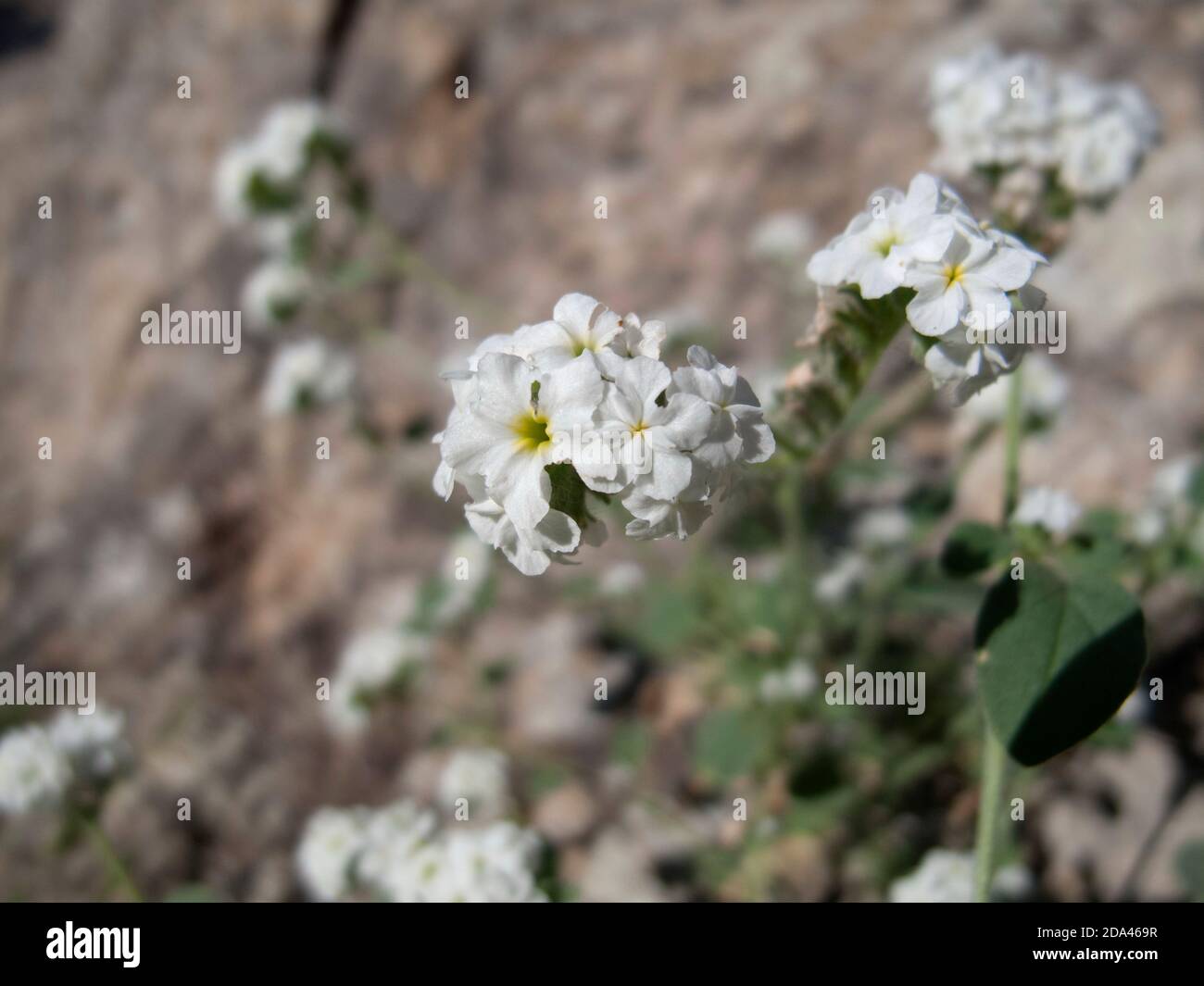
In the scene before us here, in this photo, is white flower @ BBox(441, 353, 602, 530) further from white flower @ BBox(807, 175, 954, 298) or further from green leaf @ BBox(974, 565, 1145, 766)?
green leaf @ BBox(974, 565, 1145, 766)

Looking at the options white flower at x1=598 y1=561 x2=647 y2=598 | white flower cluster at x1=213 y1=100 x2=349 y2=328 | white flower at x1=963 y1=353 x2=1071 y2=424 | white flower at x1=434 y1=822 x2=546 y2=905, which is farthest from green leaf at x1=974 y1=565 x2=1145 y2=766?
white flower cluster at x1=213 y1=100 x2=349 y2=328

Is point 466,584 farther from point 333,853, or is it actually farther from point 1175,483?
point 1175,483

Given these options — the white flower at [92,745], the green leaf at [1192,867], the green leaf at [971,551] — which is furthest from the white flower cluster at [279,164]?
the green leaf at [1192,867]

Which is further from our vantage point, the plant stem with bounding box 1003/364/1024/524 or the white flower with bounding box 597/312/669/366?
the plant stem with bounding box 1003/364/1024/524

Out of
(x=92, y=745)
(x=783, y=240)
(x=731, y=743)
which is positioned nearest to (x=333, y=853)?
(x=92, y=745)

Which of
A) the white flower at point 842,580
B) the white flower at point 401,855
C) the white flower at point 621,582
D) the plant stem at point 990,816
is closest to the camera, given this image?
the plant stem at point 990,816

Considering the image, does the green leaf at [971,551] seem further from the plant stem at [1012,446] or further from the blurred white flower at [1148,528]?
the blurred white flower at [1148,528]
